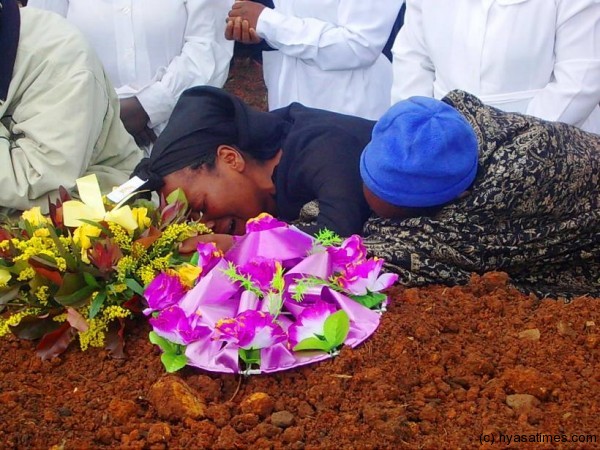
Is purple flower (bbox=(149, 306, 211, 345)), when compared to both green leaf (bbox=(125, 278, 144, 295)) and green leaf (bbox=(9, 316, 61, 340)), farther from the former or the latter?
green leaf (bbox=(9, 316, 61, 340))

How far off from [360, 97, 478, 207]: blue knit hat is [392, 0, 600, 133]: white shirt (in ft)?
3.27

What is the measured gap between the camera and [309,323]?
87.8 inches

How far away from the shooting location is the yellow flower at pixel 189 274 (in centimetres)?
236

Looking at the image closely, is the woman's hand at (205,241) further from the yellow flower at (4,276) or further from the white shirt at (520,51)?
the white shirt at (520,51)

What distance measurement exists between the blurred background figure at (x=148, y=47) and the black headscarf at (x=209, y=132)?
0.94 m

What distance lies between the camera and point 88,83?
3316mm


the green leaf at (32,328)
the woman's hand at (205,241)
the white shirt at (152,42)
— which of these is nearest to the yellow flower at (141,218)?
the woman's hand at (205,241)

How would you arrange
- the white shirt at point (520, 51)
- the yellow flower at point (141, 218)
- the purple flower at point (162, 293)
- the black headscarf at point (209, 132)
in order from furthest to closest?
the white shirt at point (520, 51) < the black headscarf at point (209, 132) < the yellow flower at point (141, 218) < the purple flower at point (162, 293)

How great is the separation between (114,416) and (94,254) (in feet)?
1.80

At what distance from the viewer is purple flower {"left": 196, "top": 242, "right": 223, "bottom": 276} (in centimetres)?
240

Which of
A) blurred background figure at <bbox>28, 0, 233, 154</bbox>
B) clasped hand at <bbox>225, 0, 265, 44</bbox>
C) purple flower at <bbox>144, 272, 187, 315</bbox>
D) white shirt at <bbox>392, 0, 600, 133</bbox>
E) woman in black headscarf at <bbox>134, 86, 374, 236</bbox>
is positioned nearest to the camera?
purple flower at <bbox>144, 272, 187, 315</bbox>

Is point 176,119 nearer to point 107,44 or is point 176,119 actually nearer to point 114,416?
point 107,44

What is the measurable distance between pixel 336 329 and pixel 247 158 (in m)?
1.28

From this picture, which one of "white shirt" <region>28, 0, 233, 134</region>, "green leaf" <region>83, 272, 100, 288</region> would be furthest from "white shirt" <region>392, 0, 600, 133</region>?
"green leaf" <region>83, 272, 100, 288</region>
